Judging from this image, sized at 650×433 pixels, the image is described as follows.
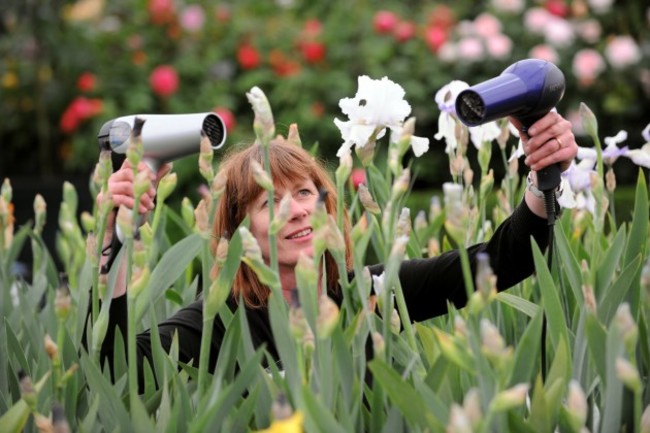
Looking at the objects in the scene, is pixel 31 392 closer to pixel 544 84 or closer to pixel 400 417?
pixel 400 417

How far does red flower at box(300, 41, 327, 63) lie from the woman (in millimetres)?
3178

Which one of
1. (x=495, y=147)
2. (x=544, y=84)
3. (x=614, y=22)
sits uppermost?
(x=544, y=84)

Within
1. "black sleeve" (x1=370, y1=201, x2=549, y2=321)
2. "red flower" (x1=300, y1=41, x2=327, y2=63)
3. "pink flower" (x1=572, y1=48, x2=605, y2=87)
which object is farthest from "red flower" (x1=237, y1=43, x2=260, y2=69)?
"black sleeve" (x1=370, y1=201, x2=549, y2=321)

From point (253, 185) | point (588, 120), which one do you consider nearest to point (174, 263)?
point (253, 185)

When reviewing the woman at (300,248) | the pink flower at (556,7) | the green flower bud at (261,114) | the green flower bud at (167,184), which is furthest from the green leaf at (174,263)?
the pink flower at (556,7)

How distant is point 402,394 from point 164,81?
4.06 m

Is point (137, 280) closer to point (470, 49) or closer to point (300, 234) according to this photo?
point (300, 234)

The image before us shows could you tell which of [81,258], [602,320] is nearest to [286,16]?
[81,258]

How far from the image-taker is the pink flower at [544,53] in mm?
4852

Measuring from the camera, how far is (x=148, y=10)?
5.60 metres

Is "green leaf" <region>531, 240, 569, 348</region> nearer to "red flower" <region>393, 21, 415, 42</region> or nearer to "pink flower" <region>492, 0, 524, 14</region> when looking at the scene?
"red flower" <region>393, 21, 415, 42</region>

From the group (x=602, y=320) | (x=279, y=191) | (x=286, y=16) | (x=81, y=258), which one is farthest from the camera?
(x=286, y=16)

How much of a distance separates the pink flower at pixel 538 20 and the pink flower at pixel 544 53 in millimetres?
83

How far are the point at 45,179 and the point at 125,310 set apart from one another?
391 cm
